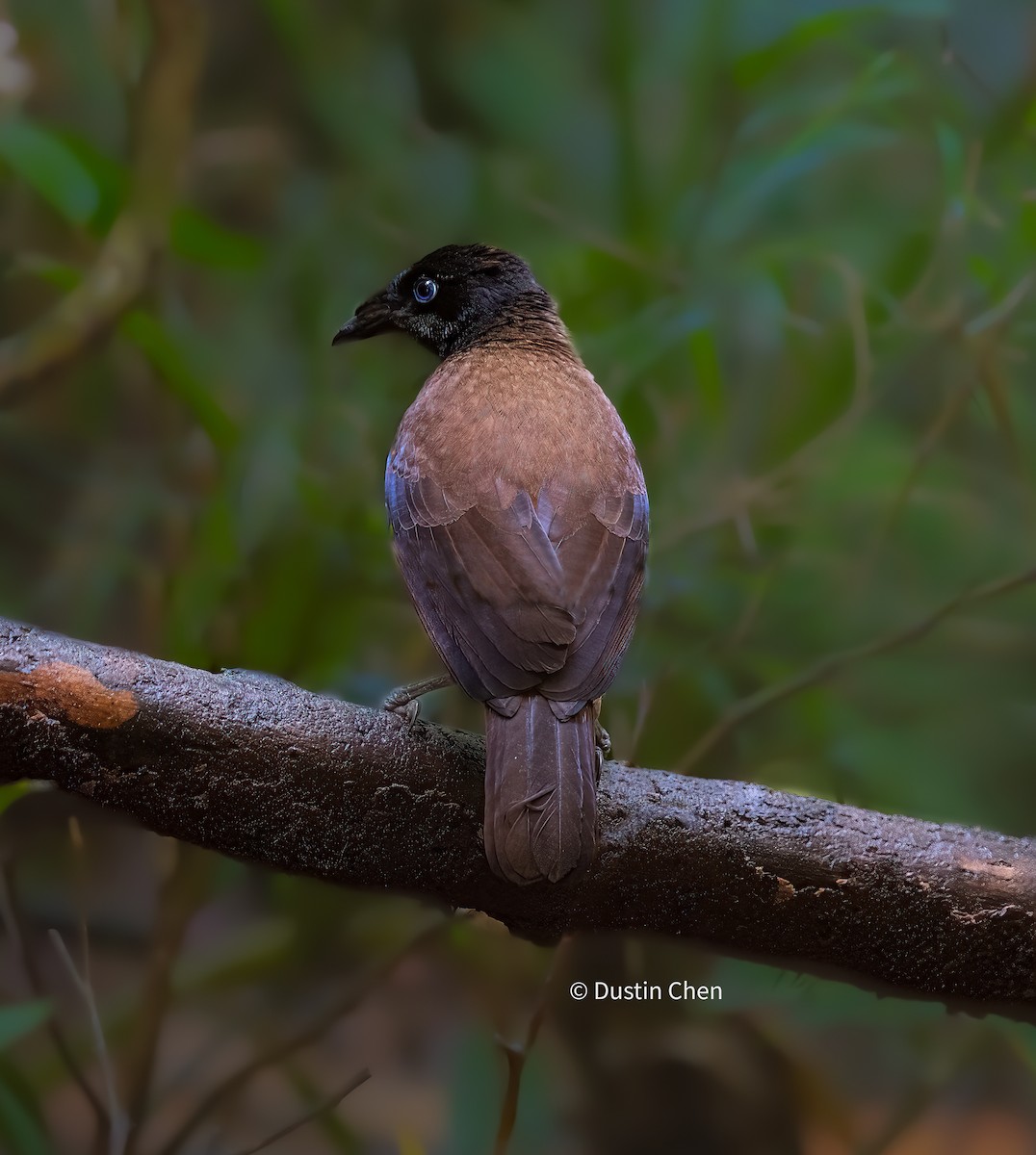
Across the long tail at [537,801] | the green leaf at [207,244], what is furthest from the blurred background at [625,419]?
the long tail at [537,801]

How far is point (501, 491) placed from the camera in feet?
4.80

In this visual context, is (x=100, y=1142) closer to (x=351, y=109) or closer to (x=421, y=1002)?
(x=421, y=1002)

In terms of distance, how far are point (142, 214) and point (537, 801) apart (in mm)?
2073

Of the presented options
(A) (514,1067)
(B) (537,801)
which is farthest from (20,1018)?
(B) (537,801)

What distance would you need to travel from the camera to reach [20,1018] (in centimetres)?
198

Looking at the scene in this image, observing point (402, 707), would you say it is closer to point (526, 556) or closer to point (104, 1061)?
point (526, 556)

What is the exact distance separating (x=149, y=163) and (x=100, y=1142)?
86.7 inches

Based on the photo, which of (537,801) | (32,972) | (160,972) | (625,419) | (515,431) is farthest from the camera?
(625,419)

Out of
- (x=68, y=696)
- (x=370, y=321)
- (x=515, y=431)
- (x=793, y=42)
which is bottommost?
(x=68, y=696)

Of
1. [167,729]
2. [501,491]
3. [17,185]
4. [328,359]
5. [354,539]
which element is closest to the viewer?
[167,729]

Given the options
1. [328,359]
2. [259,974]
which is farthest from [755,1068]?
[328,359]

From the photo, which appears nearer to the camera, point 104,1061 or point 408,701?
point 408,701

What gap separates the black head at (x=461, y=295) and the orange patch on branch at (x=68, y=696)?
0.95 metres

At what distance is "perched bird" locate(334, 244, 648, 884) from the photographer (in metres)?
1.21
